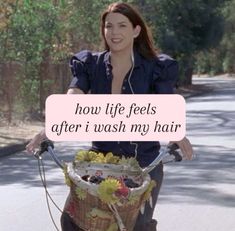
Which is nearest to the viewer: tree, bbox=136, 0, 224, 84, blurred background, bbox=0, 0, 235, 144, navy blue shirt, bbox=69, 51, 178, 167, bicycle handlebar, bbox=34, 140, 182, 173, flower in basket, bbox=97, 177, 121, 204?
flower in basket, bbox=97, 177, 121, 204

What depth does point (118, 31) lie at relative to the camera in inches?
164

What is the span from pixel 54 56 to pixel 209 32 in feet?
77.3

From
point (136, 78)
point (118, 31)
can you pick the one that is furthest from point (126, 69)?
point (118, 31)

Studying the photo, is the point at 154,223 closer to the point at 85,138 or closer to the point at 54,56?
the point at 85,138

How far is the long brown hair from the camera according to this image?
4168 millimetres

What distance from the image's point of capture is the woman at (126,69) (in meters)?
4.15

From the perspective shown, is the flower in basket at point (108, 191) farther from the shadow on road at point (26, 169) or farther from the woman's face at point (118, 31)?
the shadow on road at point (26, 169)

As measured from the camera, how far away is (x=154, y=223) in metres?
4.12

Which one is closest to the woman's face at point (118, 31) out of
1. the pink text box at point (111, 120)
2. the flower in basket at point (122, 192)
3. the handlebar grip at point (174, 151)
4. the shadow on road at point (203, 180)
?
the pink text box at point (111, 120)

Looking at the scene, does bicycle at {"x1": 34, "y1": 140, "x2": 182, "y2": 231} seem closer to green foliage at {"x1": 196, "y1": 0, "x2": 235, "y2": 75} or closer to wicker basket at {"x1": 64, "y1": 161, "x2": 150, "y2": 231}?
wicker basket at {"x1": 64, "y1": 161, "x2": 150, "y2": 231}

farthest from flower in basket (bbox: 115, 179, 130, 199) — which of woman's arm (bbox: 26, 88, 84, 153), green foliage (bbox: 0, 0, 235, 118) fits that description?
green foliage (bbox: 0, 0, 235, 118)

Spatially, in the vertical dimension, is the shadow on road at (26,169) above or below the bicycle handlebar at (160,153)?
below

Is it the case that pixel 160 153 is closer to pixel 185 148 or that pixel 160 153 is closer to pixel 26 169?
pixel 185 148

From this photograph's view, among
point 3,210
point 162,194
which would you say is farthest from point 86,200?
point 162,194
